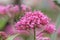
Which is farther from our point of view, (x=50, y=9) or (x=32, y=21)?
(x=50, y=9)

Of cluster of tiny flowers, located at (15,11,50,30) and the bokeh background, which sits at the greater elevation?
the bokeh background

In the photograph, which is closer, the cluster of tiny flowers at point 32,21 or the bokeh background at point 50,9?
the cluster of tiny flowers at point 32,21

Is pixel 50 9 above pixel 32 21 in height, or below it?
above

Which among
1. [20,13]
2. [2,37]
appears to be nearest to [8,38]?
[2,37]

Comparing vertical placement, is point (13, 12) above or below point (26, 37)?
above

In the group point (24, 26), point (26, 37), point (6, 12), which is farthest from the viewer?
point (6, 12)

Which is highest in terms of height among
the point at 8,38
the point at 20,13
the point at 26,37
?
the point at 20,13

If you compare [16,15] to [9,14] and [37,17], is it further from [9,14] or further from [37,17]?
[37,17]

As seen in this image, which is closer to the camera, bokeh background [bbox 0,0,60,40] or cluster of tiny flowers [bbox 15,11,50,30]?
cluster of tiny flowers [bbox 15,11,50,30]

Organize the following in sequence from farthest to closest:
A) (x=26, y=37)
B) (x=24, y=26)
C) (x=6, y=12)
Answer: (x=6, y=12) < (x=26, y=37) < (x=24, y=26)

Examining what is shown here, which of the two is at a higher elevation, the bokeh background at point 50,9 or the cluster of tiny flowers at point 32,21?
the bokeh background at point 50,9

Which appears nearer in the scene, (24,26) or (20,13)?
(24,26)
